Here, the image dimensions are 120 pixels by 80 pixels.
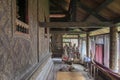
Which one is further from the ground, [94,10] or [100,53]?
[94,10]

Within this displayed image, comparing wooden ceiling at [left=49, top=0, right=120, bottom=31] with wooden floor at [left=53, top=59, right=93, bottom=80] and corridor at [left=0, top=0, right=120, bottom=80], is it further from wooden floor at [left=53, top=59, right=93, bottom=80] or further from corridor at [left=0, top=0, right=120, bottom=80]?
wooden floor at [left=53, top=59, right=93, bottom=80]

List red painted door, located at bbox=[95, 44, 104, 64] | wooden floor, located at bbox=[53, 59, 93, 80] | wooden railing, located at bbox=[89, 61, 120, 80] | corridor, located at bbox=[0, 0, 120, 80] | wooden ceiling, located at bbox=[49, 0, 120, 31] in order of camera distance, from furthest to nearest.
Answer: red painted door, located at bbox=[95, 44, 104, 64] → wooden floor, located at bbox=[53, 59, 93, 80] → wooden ceiling, located at bbox=[49, 0, 120, 31] → wooden railing, located at bbox=[89, 61, 120, 80] → corridor, located at bbox=[0, 0, 120, 80]

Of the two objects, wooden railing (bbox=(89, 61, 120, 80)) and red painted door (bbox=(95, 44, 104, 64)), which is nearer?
wooden railing (bbox=(89, 61, 120, 80))

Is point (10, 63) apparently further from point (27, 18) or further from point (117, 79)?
point (117, 79)

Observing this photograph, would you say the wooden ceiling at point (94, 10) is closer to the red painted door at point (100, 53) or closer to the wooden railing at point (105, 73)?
the wooden railing at point (105, 73)

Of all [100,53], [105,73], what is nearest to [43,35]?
[105,73]

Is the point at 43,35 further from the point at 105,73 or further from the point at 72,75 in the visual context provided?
the point at 72,75

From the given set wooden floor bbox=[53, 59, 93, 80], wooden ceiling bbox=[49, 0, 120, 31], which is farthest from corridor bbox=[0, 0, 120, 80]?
wooden floor bbox=[53, 59, 93, 80]

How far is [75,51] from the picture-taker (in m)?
14.6

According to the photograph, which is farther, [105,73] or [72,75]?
[72,75]

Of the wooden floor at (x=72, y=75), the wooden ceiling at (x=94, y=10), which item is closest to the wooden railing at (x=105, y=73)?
the wooden ceiling at (x=94, y=10)

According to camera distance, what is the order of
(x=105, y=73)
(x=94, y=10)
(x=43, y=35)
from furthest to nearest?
(x=94, y=10), (x=105, y=73), (x=43, y=35)

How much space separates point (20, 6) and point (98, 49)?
25.9 ft

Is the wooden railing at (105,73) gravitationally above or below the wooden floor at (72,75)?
above
